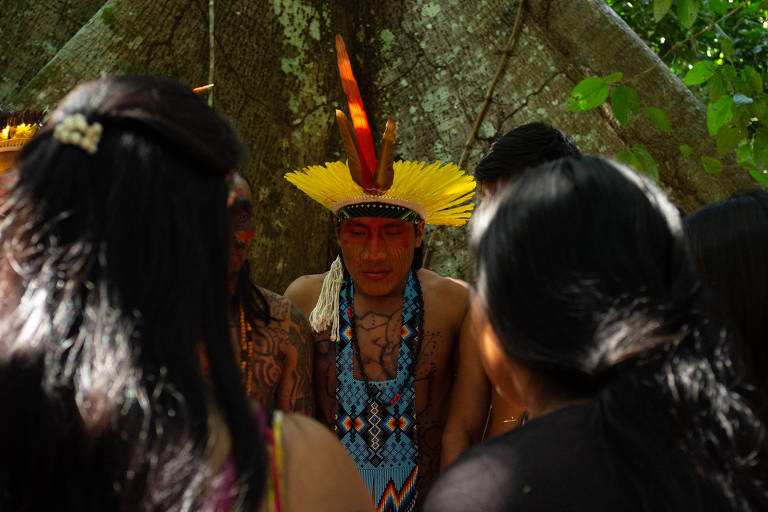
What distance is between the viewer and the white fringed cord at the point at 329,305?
3.21m

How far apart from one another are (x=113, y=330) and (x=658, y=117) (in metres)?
3.04

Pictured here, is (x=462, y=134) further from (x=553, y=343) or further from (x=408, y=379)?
(x=553, y=343)

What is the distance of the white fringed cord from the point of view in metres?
3.21

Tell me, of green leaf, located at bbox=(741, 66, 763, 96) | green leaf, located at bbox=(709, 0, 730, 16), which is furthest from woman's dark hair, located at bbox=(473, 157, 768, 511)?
green leaf, located at bbox=(709, 0, 730, 16)

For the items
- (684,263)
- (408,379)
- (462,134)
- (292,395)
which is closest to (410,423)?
(408,379)

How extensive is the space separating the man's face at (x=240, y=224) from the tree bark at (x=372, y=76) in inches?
34.2

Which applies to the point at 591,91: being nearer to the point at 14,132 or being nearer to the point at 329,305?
the point at 329,305

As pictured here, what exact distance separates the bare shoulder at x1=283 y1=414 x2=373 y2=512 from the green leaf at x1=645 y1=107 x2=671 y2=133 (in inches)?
105

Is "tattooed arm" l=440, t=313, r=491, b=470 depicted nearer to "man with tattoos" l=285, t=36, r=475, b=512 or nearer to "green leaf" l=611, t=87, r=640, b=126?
"man with tattoos" l=285, t=36, r=475, b=512

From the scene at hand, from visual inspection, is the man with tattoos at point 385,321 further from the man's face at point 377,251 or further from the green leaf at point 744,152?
the green leaf at point 744,152

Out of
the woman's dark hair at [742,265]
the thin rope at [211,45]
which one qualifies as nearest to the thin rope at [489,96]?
the thin rope at [211,45]

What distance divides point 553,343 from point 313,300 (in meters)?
2.22

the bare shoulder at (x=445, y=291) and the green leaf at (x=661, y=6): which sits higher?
the green leaf at (x=661, y=6)

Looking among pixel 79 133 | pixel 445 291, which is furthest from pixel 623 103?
pixel 79 133
